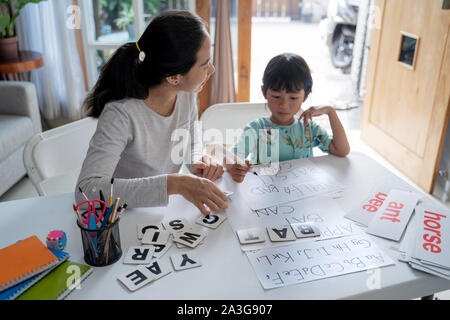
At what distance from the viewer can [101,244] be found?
0.81 meters

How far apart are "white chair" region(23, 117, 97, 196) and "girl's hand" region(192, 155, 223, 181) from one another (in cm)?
40

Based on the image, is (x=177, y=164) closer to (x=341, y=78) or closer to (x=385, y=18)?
(x=385, y=18)

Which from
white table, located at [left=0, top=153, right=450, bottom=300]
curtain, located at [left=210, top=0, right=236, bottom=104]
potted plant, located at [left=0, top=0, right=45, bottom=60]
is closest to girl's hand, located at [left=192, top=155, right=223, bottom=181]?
white table, located at [left=0, top=153, right=450, bottom=300]

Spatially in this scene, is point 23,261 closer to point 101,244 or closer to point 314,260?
point 101,244

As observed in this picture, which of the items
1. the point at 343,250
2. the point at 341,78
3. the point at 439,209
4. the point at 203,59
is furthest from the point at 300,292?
the point at 341,78

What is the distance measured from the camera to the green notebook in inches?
29.5

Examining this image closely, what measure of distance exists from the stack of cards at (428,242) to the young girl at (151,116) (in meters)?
0.43


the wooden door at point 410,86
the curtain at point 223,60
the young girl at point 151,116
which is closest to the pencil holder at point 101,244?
the young girl at point 151,116

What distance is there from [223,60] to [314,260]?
253cm

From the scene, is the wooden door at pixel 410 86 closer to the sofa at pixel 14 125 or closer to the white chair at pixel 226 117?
the white chair at pixel 226 117

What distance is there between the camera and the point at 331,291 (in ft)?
2.51

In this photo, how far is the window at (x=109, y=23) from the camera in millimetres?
3242

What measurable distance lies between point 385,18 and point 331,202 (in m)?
2.26
